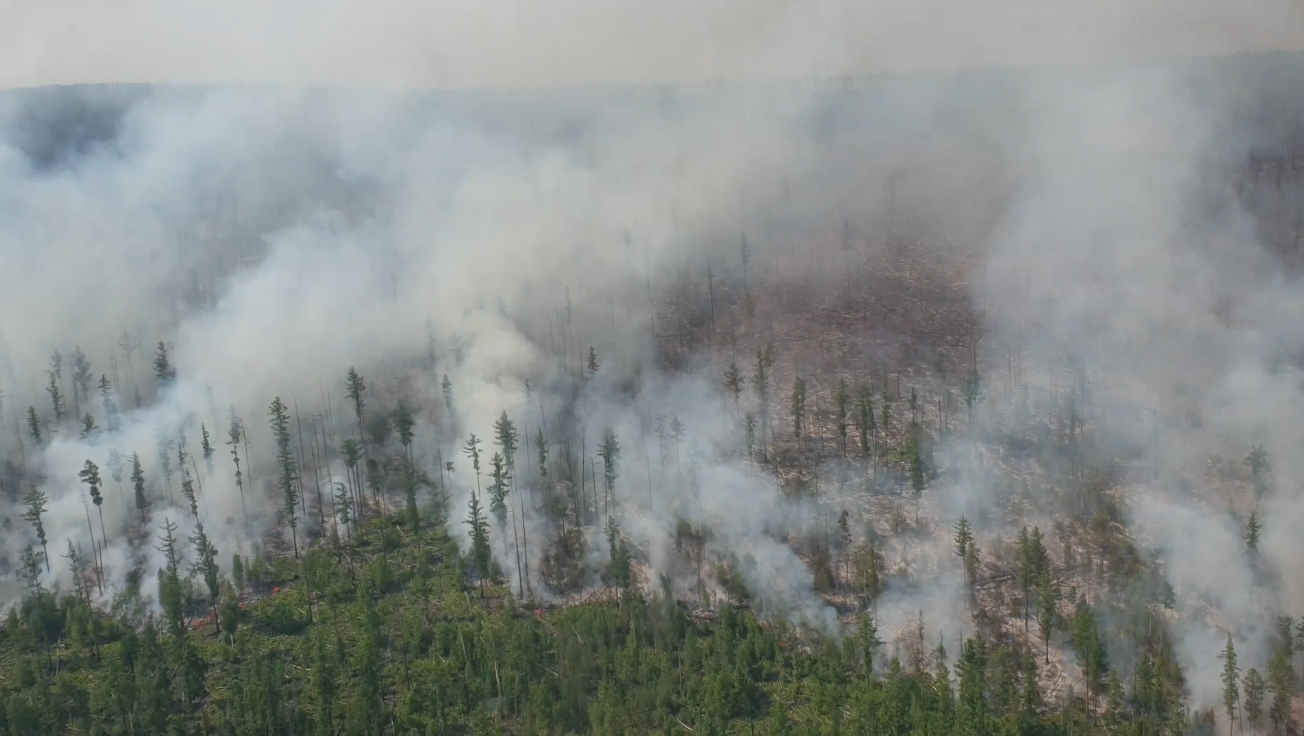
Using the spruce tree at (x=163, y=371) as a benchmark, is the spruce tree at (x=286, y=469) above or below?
below

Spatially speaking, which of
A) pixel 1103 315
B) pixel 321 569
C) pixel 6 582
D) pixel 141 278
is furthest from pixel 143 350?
pixel 1103 315

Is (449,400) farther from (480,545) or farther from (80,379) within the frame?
(80,379)

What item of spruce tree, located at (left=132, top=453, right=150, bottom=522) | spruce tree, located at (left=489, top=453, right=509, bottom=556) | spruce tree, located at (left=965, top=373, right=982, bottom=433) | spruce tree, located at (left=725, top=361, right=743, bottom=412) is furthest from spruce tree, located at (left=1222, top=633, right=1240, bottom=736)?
spruce tree, located at (left=132, top=453, right=150, bottom=522)

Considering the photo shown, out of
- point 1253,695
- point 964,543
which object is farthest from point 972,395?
point 1253,695

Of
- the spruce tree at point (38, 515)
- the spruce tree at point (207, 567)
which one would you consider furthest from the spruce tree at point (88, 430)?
the spruce tree at point (207, 567)

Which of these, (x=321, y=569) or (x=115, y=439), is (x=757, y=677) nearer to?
(x=321, y=569)

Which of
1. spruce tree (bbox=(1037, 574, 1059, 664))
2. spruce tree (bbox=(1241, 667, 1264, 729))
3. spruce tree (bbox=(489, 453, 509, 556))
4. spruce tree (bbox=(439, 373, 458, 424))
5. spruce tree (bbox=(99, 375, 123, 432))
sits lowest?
spruce tree (bbox=(1241, 667, 1264, 729))

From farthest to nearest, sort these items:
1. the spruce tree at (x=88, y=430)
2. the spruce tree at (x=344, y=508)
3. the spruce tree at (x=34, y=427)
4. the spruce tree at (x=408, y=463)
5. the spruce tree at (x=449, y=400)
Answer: the spruce tree at (x=449, y=400), the spruce tree at (x=88, y=430), the spruce tree at (x=34, y=427), the spruce tree at (x=408, y=463), the spruce tree at (x=344, y=508)

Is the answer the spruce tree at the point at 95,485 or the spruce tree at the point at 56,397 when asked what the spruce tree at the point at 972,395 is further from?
the spruce tree at the point at 56,397

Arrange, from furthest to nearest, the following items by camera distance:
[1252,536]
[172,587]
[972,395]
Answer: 1. [972,395]
2. [1252,536]
3. [172,587]

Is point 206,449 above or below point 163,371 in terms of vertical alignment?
below

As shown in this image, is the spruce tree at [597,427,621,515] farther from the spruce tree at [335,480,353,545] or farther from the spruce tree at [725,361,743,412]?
the spruce tree at [335,480,353,545]
